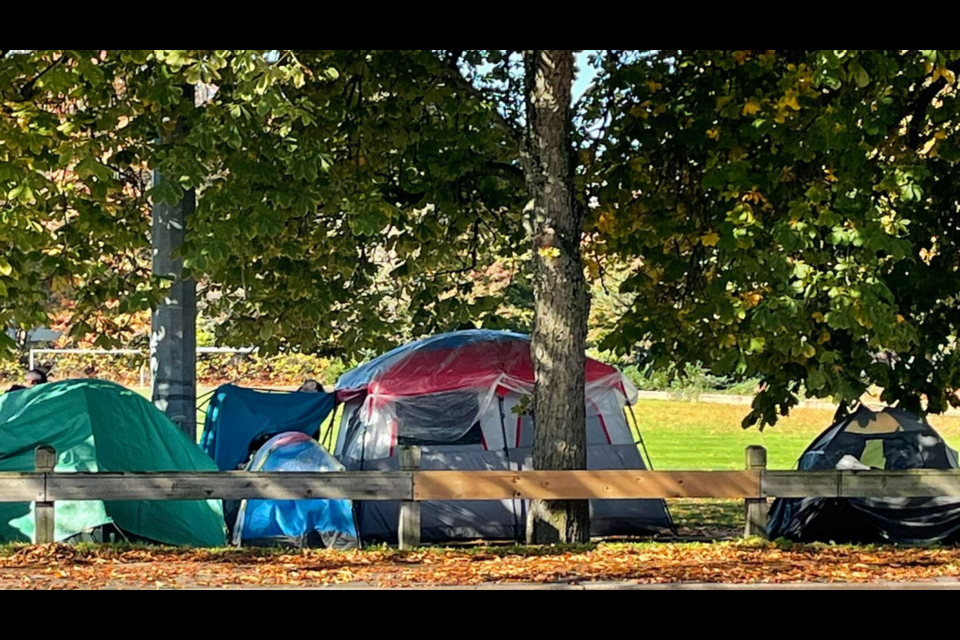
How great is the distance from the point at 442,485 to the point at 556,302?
2.35 m

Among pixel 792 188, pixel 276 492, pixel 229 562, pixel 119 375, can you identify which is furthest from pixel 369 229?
pixel 119 375

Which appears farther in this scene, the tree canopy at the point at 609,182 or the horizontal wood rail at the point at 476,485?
the tree canopy at the point at 609,182

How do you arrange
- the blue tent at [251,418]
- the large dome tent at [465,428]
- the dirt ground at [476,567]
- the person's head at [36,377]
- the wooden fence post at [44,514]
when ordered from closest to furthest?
1. the dirt ground at [476,567]
2. the wooden fence post at [44,514]
3. the large dome tent at [465,428]
4. the person's head at [36,377]
5. the blue tent at [251,418]

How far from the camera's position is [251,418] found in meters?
17.1

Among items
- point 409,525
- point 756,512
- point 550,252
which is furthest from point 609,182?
point 409,525

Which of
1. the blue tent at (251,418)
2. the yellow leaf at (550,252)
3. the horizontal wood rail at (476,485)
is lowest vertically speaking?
the horizontal wood rail at (476,485)

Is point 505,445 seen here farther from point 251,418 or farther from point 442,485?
point 442,485

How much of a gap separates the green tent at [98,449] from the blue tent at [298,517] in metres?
0.57

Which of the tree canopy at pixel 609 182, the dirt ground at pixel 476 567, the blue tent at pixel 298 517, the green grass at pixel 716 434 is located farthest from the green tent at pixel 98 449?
the green grass at pixel 716 434

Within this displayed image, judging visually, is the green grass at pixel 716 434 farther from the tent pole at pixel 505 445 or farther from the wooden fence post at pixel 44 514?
the wooden fence post at pixel 44 514

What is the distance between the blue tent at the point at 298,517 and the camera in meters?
13.3

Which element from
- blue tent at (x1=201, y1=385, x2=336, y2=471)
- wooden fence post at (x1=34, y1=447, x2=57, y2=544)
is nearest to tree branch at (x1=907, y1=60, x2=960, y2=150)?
blue tent at (x1=201, y1=385, x2=336, y2=471)

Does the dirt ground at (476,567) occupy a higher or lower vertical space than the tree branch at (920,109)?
lower

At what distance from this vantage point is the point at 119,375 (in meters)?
44.3
